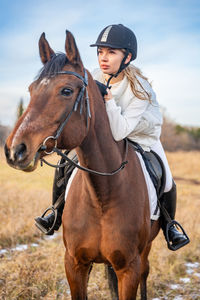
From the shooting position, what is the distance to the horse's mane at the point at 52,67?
2.00 m

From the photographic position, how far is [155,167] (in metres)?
3.23

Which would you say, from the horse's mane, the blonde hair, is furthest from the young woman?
the horse's mane

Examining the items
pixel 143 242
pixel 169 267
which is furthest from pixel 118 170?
pixel 169 267

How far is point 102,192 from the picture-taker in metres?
2.45

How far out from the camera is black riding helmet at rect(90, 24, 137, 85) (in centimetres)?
284

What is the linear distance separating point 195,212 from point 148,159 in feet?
18.7

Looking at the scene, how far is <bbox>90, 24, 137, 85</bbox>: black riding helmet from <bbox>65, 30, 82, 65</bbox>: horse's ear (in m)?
0.80

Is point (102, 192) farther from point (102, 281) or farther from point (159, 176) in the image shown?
point (102, 281)

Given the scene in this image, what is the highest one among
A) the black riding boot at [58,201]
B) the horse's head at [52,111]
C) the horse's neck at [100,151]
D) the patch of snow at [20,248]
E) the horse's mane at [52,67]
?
the horse's mane at [52,67]

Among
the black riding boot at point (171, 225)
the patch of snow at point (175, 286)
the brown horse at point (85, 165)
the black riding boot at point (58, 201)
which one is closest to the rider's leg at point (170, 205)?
the black riding boot at point (171, 225)

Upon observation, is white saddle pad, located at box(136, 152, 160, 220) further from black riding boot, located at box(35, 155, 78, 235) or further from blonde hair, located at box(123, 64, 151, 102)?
black riding boot, located at box(35, 155, 78, 235)

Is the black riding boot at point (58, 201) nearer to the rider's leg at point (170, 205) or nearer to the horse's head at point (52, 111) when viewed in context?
the rider's leg at point (170, 205)

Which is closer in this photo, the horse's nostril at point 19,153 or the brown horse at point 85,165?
the horse's nostril at point 19,153

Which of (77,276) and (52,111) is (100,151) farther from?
(77,276)
